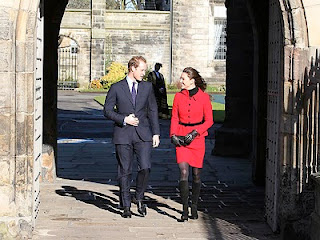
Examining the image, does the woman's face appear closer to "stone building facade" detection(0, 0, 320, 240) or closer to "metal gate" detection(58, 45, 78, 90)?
"stone building facade" detection(0, 0, 320, 240)

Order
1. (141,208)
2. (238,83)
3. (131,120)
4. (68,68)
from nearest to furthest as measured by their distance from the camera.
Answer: (131,120), (141,208), (238,83), (68,68)

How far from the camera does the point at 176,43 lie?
43.2 meters

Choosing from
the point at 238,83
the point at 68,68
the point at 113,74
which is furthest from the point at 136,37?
the point at 238,83

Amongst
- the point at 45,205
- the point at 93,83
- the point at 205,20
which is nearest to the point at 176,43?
the point at 205,20

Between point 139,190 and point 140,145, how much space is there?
1.70 feet

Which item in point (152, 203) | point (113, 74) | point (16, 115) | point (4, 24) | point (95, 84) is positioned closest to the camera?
point (4, 24)

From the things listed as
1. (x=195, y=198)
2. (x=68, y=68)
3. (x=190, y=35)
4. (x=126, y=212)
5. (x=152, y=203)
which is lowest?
(x=152, y=203)

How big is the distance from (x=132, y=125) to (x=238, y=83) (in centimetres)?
693

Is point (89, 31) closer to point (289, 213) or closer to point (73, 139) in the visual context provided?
point (73, 139)

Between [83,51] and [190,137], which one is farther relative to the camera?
[83,51]

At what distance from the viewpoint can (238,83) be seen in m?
15.8

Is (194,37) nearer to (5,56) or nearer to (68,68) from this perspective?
(68,68)

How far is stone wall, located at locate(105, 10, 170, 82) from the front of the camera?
42.8 meters

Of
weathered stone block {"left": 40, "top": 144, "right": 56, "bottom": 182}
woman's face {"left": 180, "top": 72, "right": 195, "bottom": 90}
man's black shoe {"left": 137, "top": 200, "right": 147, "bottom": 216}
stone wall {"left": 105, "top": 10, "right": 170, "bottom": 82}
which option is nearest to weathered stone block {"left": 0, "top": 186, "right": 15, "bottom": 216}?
man's black shoe {"left": 137, "top": 200, "right": 147, "bottom": 216}
